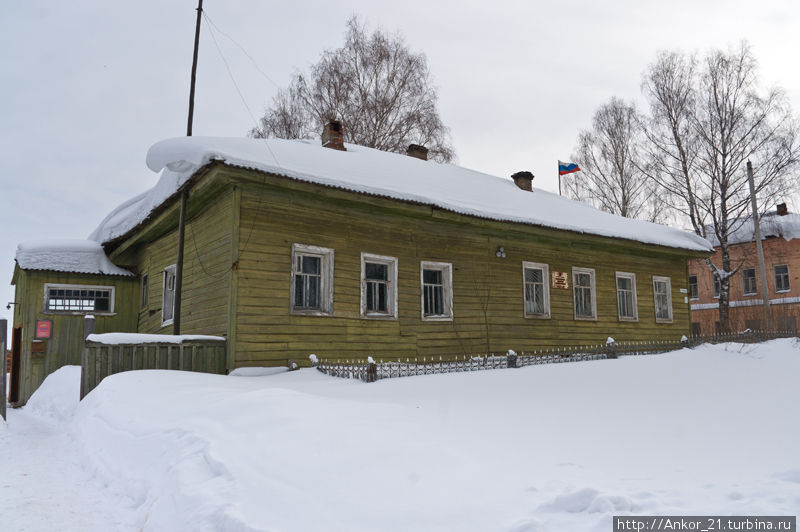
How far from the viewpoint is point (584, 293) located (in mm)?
16109

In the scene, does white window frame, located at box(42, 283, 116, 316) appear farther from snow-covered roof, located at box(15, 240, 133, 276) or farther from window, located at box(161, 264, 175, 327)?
window, located at box(161, 264, 175, 327)

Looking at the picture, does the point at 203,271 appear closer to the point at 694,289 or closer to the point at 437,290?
the point at 437,290

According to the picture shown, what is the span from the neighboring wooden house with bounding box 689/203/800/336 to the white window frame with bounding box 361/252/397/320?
20736mm

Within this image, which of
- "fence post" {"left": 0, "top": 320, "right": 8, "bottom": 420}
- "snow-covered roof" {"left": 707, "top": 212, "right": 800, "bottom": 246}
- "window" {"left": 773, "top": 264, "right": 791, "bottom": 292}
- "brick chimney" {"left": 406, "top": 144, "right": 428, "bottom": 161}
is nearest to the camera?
"fence post" {"left": 0, "top": 320, "right": 8, "bottom": 420}

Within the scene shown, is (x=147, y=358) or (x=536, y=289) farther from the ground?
(x=536, y=289)

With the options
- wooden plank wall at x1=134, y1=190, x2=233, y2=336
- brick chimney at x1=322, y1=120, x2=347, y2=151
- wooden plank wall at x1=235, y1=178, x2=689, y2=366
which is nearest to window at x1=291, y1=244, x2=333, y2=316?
wooden plank wall at x1=235, y1=178, x2=689, y2=366

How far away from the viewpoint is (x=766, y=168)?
23266mm

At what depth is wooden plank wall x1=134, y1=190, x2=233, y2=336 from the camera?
1048 centimetres

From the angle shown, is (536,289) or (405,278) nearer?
(405,278)

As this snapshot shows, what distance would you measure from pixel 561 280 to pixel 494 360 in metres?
3.86

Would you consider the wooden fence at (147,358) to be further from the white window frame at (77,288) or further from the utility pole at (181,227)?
the white window frame at (77,288)

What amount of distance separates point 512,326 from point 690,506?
1138 centimetres

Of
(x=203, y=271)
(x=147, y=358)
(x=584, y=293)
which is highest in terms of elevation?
(x=203, y=271)

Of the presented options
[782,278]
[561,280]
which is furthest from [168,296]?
[782,278]
